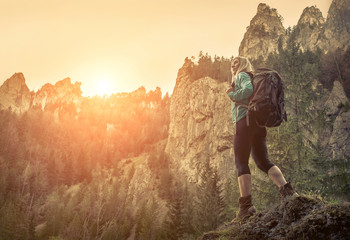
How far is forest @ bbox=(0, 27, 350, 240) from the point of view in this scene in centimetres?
1252

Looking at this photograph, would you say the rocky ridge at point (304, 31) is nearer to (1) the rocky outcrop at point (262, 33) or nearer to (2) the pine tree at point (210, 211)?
(1) the rocky outcrop at point (262, 33)

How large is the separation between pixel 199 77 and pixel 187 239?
147 ft

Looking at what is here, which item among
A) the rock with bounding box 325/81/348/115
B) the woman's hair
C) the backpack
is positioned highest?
the rock with bounding box 325/81/348/115

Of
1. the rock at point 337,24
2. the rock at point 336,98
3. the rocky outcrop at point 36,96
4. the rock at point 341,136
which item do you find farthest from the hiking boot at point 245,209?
the rocky outcrop at point 36,96

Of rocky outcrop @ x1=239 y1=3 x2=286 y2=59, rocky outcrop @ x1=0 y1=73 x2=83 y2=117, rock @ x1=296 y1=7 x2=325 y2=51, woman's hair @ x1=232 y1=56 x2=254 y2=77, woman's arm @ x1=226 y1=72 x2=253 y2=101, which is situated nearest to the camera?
woman's arm @ x1=226 y1=72 x2=253 y2=101

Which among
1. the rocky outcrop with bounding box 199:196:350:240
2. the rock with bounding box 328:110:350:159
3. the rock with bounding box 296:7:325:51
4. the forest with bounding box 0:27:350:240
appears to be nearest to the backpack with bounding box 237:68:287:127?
the rocky outcrop with bounding box 199:196:350:240

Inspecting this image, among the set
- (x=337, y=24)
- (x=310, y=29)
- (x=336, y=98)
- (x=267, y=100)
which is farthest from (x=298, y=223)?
(x=310, y=29)

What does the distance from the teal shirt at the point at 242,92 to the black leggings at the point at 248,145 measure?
14cm

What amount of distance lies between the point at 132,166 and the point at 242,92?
259ft

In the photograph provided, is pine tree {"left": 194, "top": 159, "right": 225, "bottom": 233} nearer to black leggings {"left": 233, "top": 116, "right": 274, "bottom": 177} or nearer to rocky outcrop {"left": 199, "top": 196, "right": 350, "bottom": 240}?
black leggings {"left": 233, "top": 116, "right": 274, "bottom": 177}

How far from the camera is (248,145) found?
13.3 ft

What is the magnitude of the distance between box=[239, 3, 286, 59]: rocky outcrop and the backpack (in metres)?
65.8

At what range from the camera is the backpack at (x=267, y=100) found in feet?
11.9

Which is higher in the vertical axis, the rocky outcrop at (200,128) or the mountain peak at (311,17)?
the mountain peak at (311,17)
